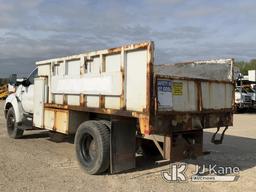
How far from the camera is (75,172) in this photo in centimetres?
835

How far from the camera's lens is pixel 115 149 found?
7.96 metres

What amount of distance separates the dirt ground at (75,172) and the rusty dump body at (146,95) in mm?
682

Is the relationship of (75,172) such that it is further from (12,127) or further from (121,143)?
(12,127)

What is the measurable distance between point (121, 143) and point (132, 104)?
944 millimetres

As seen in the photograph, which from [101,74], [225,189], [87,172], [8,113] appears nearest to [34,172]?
[87,172]

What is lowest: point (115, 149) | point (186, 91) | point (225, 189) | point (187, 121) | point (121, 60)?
point (225, 189)

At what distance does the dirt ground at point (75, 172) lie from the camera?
7.25m

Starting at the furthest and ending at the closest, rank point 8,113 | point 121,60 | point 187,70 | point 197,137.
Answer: point 8,113 → point 187,70 → point 197,137 → point 121,60

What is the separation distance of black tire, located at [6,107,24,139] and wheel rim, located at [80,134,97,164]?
434 cm

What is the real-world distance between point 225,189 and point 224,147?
437cm

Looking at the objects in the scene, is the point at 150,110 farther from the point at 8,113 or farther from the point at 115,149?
the point at 8,113

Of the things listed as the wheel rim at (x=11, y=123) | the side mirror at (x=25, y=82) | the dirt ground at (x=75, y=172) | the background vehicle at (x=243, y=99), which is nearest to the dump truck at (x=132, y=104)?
the dirt ground at (x=75, y=172)

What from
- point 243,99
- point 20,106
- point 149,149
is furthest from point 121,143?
point 243,99

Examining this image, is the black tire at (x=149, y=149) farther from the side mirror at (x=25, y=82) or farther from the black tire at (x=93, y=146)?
the side mirror at (x=25, y=82)
